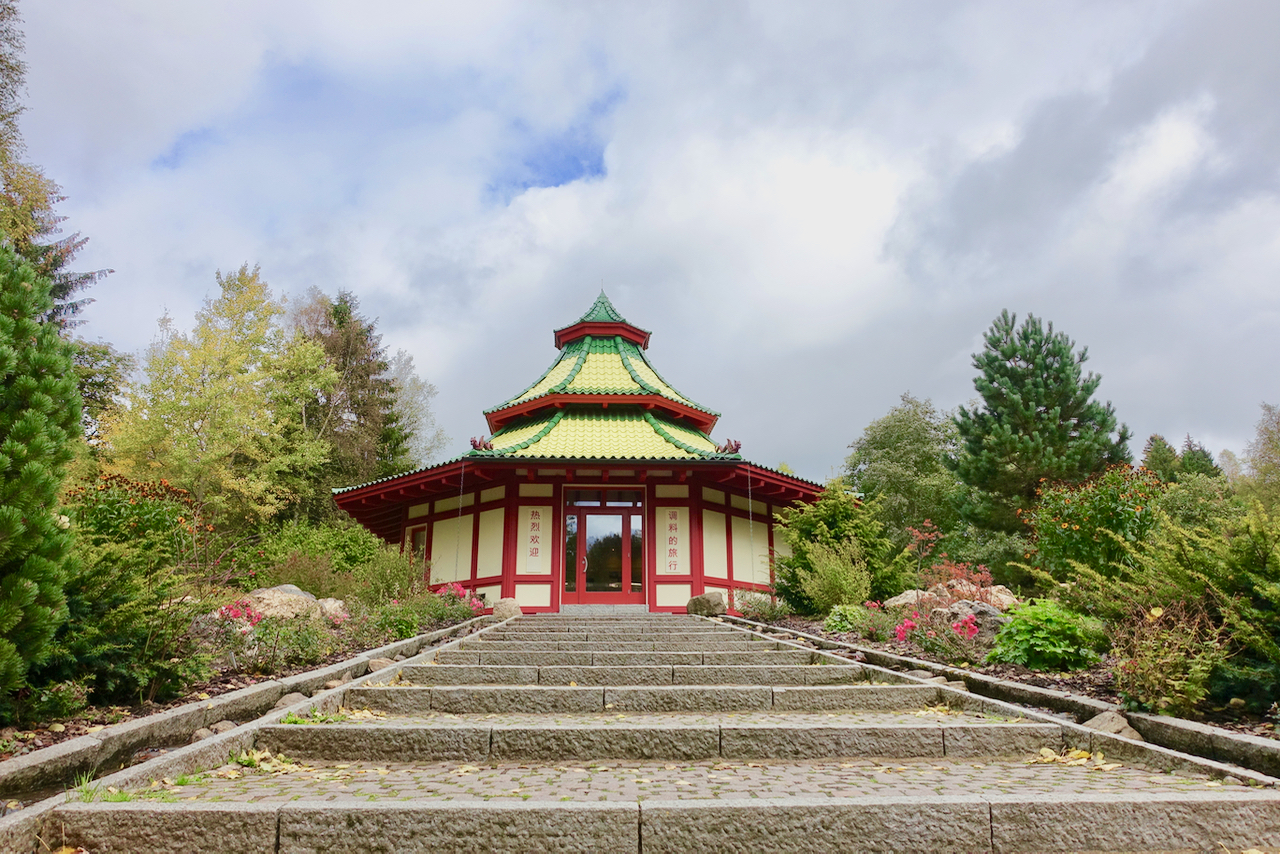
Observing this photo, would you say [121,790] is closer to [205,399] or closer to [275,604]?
[275,604]

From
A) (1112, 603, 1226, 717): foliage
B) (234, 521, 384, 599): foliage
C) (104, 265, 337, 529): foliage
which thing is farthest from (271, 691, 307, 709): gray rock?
(104, 265, 337, 529): foliage

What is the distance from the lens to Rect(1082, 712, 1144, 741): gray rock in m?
3.95

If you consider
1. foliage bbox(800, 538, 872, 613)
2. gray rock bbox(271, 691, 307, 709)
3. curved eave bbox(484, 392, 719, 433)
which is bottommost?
gray rock bbox(271, 691, 307, 709)

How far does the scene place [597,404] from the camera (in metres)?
16.4

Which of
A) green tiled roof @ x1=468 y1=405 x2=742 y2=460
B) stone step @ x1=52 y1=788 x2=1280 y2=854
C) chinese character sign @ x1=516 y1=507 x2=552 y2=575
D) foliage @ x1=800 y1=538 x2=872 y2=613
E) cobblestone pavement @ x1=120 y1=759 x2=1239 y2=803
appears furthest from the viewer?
chinese character sign @ x1=516 y1=507 x2=552 y2=575

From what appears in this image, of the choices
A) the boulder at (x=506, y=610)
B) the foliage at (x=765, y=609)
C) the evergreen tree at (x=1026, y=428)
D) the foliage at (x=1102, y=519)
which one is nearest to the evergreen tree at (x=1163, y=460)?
the evergreen tree at (x=1026, y=428)

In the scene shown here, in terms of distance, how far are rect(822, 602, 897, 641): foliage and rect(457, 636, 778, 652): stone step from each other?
115cm

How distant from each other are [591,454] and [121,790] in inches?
450

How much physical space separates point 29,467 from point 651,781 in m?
3.40

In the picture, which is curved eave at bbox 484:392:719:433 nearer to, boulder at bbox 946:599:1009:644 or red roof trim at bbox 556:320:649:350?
red roof trim at bbox 556:320:649:350

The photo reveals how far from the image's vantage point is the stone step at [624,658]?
6930 mm

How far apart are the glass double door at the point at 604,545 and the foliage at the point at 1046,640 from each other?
30.0 feet

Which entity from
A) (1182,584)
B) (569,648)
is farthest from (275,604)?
(1182,584)

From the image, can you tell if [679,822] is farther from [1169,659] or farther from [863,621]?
[863,621]
